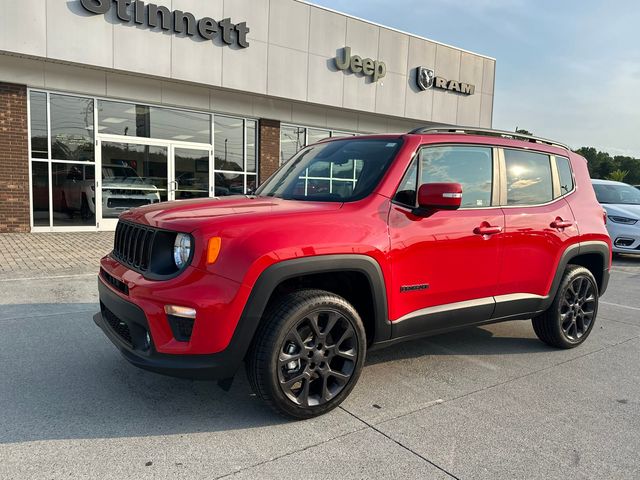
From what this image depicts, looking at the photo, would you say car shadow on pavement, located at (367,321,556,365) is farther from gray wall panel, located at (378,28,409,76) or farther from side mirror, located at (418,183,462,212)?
gray wall panel, located at (378,28,409,76)

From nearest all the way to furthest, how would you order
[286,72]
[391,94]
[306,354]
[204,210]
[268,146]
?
[306,354], [204,210], [286,72], [268,146], [391,94]

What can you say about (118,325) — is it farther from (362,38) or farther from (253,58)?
(362,38)

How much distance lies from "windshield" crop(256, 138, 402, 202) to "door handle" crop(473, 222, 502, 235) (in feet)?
2.75

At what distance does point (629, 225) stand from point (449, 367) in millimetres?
8516

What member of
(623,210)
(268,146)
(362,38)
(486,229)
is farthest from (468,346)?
(362,38)

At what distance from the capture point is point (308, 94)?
1473cm

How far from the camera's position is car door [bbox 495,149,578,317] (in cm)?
393

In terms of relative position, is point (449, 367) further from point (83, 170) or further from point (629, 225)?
point (83, 170)

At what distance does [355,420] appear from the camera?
3070mm

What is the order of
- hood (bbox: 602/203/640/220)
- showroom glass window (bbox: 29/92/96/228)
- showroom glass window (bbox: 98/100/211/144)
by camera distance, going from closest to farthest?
hood (bbox: 602/203/640/220) → showroom glass window (bbox: 29/92/96/228) → showroom glass window (bbox: 98/100/211/144)

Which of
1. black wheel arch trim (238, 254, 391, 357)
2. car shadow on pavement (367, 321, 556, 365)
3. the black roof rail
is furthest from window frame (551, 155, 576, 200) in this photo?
black wheel arch trim (238, 254, 391, 357)

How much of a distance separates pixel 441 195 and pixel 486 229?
2.43ft

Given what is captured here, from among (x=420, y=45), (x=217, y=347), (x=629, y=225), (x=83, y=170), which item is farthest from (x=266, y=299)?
(x=420, y=45)

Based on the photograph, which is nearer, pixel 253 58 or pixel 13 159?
pixel 13 159
